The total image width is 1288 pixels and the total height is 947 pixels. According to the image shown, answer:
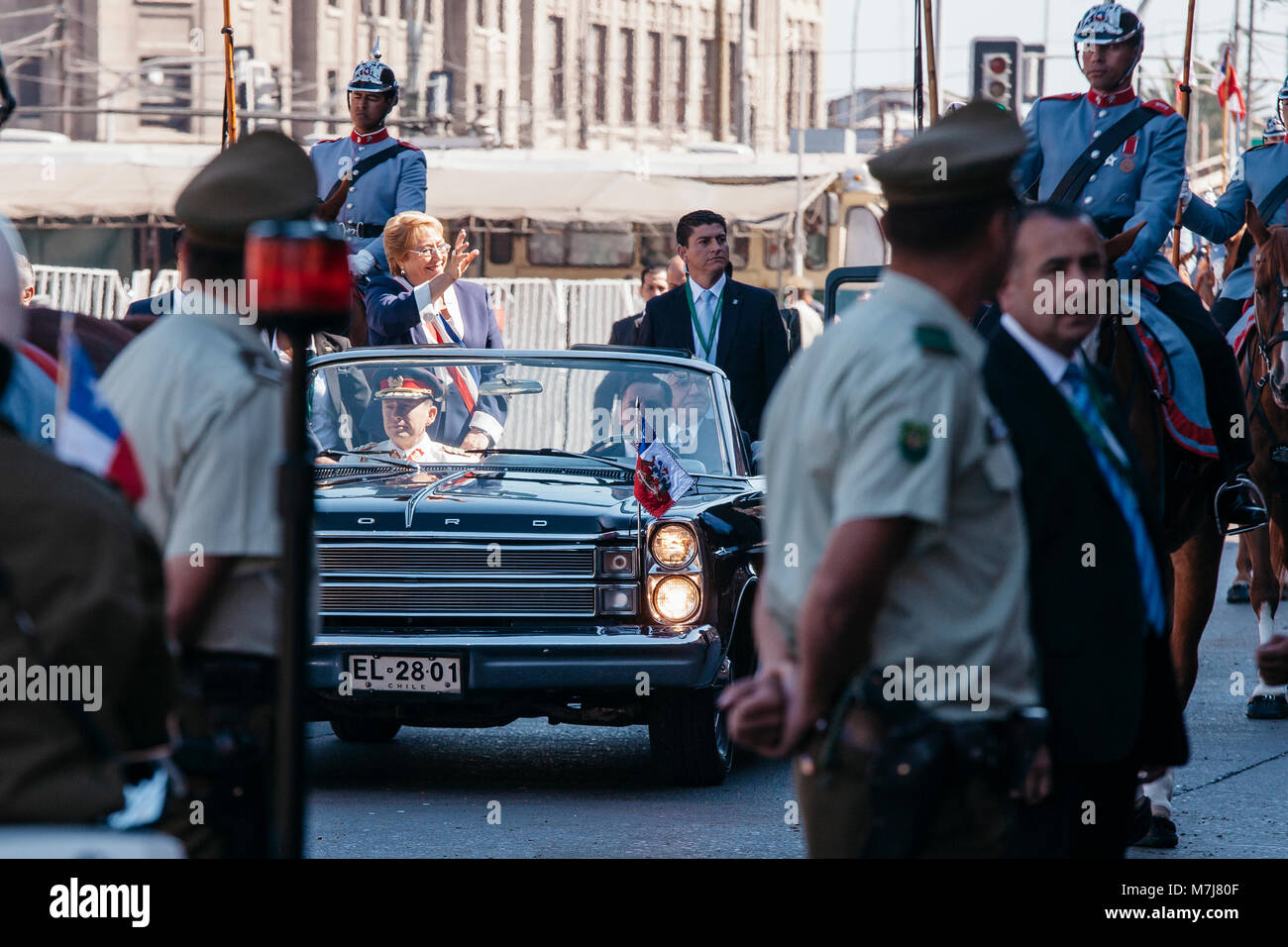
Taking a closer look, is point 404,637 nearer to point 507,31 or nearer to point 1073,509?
point 1073,509

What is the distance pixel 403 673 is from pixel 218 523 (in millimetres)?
4184

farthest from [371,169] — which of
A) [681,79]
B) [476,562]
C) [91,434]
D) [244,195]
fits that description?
[681,79]

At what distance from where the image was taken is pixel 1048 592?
379 cm

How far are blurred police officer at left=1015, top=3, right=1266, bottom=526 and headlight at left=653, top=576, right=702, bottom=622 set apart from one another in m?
2.12

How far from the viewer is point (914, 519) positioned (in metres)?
3.33

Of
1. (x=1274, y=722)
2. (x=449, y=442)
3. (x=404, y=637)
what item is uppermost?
(x=449, y=442)

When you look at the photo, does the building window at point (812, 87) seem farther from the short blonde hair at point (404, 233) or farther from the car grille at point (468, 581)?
the car grille at point (468, 581)

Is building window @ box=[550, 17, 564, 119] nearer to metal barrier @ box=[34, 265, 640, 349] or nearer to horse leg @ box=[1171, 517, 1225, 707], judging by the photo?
metal barrier @ box=[34, 265, 640, 349]

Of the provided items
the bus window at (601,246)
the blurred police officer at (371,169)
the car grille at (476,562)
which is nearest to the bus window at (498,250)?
the bus window at (601,246)

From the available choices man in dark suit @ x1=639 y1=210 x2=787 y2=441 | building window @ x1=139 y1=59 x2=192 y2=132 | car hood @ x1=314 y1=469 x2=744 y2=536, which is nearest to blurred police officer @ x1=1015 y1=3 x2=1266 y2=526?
car hood @ x1=314 y1=469 x2=744 y2=536

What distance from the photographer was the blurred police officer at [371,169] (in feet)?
37.5

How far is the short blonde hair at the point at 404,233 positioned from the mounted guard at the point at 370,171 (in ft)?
0.46
